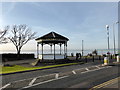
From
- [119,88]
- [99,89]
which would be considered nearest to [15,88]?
[99,89]

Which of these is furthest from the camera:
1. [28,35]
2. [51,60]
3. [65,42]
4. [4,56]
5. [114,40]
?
[28,35]

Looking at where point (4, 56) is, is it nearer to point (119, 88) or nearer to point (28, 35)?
point (28, 35)

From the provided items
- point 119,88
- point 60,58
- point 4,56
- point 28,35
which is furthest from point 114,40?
point 4,56

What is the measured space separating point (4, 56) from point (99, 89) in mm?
36771

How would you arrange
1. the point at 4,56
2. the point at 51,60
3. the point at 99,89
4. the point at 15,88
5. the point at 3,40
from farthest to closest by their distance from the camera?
1. the point at 3,40
2. the point at 4,56
3. the point at 51,60
4. the point at 15,88
5. the point at 99,89

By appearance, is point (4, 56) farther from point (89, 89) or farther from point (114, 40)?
point (89, 89)

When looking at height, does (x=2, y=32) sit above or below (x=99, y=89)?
above

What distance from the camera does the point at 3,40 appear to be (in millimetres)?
41625

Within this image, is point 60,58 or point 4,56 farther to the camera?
point 4,56

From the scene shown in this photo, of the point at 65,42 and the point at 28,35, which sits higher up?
the point at 28,35

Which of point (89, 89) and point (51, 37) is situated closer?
point (89, 89)

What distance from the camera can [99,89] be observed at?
7434mm

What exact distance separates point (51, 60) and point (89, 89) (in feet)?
53.3

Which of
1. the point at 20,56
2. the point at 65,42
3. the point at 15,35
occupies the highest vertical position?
the point at 15,35
